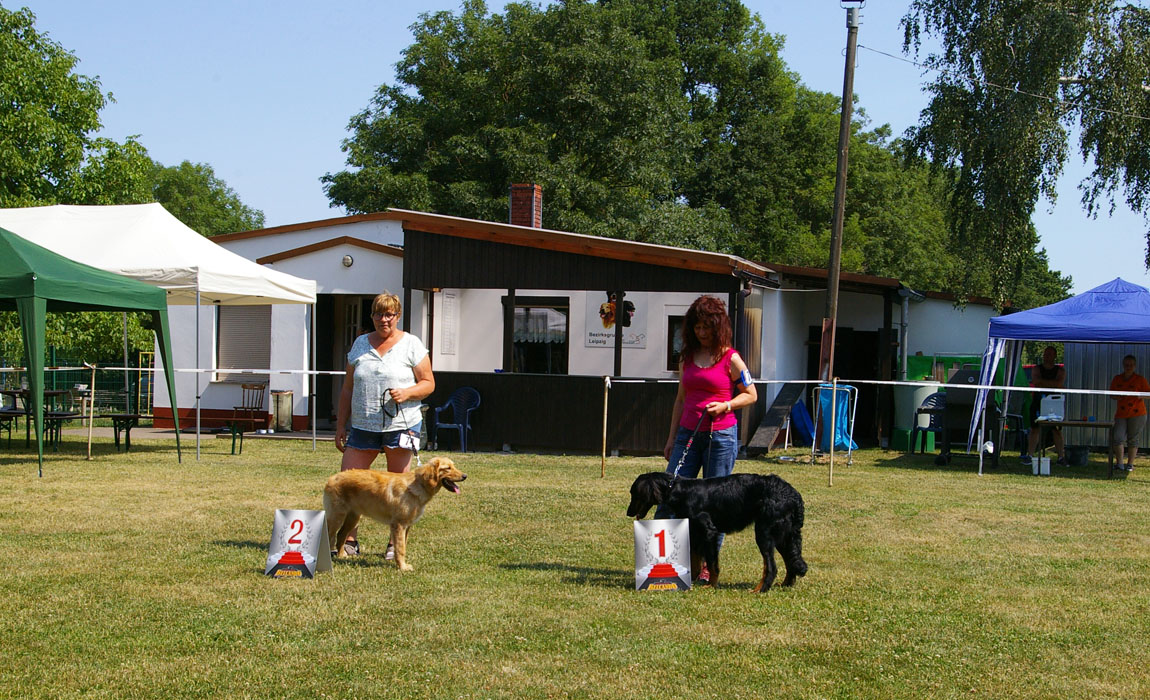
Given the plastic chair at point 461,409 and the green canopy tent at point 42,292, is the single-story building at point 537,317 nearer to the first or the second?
the plastic chair at point 461,409

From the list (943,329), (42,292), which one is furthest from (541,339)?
(943,329)

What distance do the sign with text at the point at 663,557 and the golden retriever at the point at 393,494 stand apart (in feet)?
3.97

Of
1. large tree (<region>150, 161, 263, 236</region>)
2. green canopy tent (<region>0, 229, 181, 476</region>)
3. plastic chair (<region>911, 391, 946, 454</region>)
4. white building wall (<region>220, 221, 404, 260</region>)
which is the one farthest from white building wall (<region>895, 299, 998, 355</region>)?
large tree (<region>150, 161, 263, 236</region>)

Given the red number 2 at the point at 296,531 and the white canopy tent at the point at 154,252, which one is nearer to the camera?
the red number 2 at the point at 296,531

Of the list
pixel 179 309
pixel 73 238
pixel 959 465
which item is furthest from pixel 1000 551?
pixel 179 309

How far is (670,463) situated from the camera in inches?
265

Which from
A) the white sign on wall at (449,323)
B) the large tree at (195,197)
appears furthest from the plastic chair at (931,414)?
the large tree at (195,197)

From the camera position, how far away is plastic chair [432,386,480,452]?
1562cm

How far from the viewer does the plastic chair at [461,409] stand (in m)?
15.6

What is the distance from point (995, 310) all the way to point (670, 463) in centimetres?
1783

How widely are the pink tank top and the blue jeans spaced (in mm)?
52

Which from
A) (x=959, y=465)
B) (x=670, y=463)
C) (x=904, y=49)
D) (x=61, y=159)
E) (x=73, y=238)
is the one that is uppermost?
(x=904, y=49)

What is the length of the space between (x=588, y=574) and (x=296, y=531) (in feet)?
5.77

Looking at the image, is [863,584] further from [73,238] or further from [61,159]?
[61,159]
